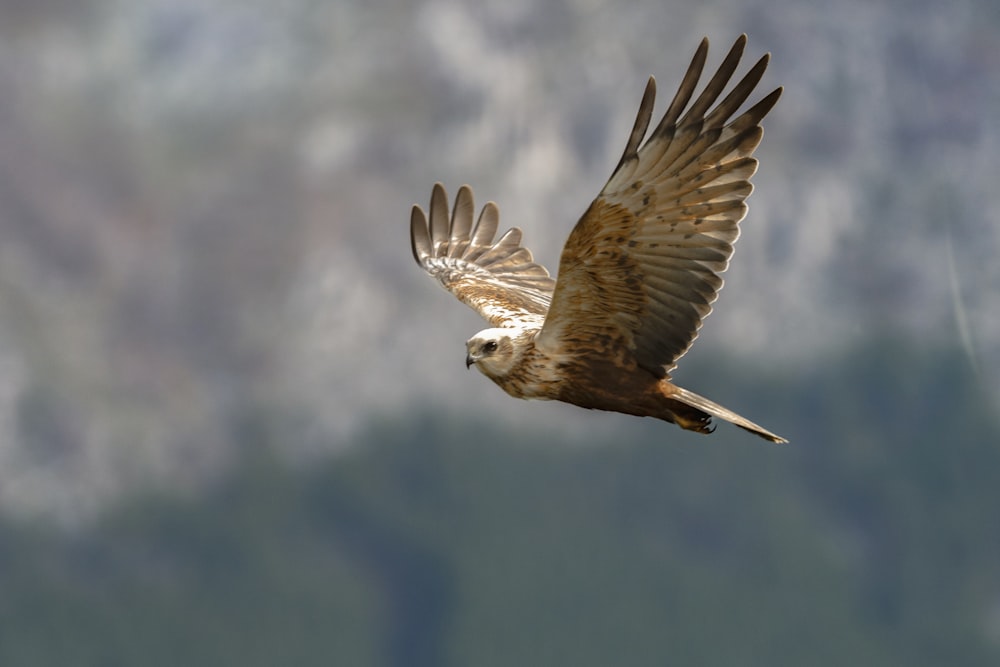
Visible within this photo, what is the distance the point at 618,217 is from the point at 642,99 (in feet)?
3.49

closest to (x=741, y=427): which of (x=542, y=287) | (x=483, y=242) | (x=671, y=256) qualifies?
(x=671, y=256)

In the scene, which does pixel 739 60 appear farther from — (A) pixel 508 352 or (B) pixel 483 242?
(B) pixel 483 242

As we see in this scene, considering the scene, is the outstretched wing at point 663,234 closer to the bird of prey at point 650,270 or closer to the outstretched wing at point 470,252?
the bird of prey at point 650,270

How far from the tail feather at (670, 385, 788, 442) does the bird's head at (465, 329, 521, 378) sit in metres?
1.51

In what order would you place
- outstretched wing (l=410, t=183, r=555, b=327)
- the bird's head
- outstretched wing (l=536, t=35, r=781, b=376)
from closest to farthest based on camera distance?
outstretched wing (l=536, t=35, r=781, b=376)
the bird's head
outstretched wing (l=410, t=183, r=555, b=327)

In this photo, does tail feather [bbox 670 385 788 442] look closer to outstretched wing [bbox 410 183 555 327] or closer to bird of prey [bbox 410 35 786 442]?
bird of prey [bbox 410 35 786 442]

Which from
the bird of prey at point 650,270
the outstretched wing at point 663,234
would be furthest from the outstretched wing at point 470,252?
the outstretched wing at point 663,234

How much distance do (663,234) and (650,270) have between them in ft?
1.16

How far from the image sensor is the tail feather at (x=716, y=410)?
9.66m

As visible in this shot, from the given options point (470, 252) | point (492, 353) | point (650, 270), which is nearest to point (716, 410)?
point (650, 270)

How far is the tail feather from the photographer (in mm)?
9664

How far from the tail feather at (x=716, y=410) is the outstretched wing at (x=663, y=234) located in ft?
0.90

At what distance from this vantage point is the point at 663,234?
9.70m

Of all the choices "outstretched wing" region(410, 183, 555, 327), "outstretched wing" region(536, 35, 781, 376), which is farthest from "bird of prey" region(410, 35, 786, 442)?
"outstretched wing" region(410, 183, 555, 327)
